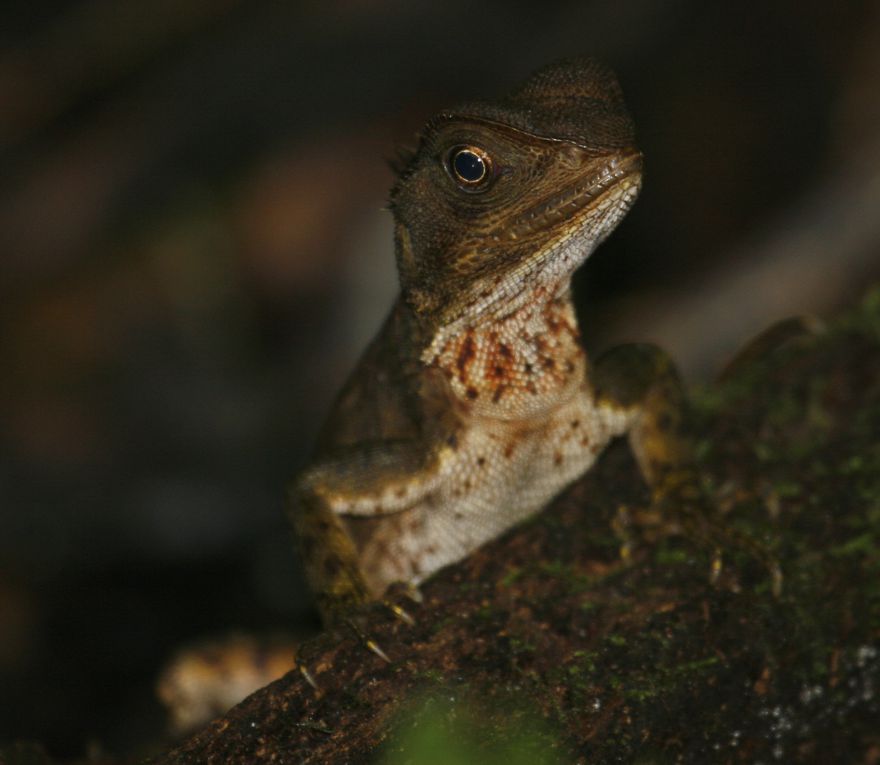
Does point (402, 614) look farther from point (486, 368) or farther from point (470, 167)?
point (470, 167)

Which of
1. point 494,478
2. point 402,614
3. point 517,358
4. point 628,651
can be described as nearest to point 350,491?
point 494,478

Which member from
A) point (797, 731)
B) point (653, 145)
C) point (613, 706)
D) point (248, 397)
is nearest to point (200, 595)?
point (248, 397)

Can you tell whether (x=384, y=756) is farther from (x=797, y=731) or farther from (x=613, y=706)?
(x=797, y=731)

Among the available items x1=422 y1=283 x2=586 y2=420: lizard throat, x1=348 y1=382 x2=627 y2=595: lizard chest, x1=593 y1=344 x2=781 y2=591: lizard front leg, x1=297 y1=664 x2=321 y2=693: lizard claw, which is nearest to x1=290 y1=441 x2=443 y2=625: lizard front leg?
x1=348 y1=382 x2=627 y2=595: lizard chest

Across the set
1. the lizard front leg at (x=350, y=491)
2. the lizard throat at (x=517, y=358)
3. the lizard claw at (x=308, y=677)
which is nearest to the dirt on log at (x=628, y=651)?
the lizard claw at (x=308, y=677)

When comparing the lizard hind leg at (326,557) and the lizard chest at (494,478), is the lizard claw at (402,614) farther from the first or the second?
the lizard chest at (494,478)

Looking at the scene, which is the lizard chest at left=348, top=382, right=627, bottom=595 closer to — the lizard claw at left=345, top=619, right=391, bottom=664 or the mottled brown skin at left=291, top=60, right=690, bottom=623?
the mottled brown skin at left=291, top=60, right=690, bottom=623
